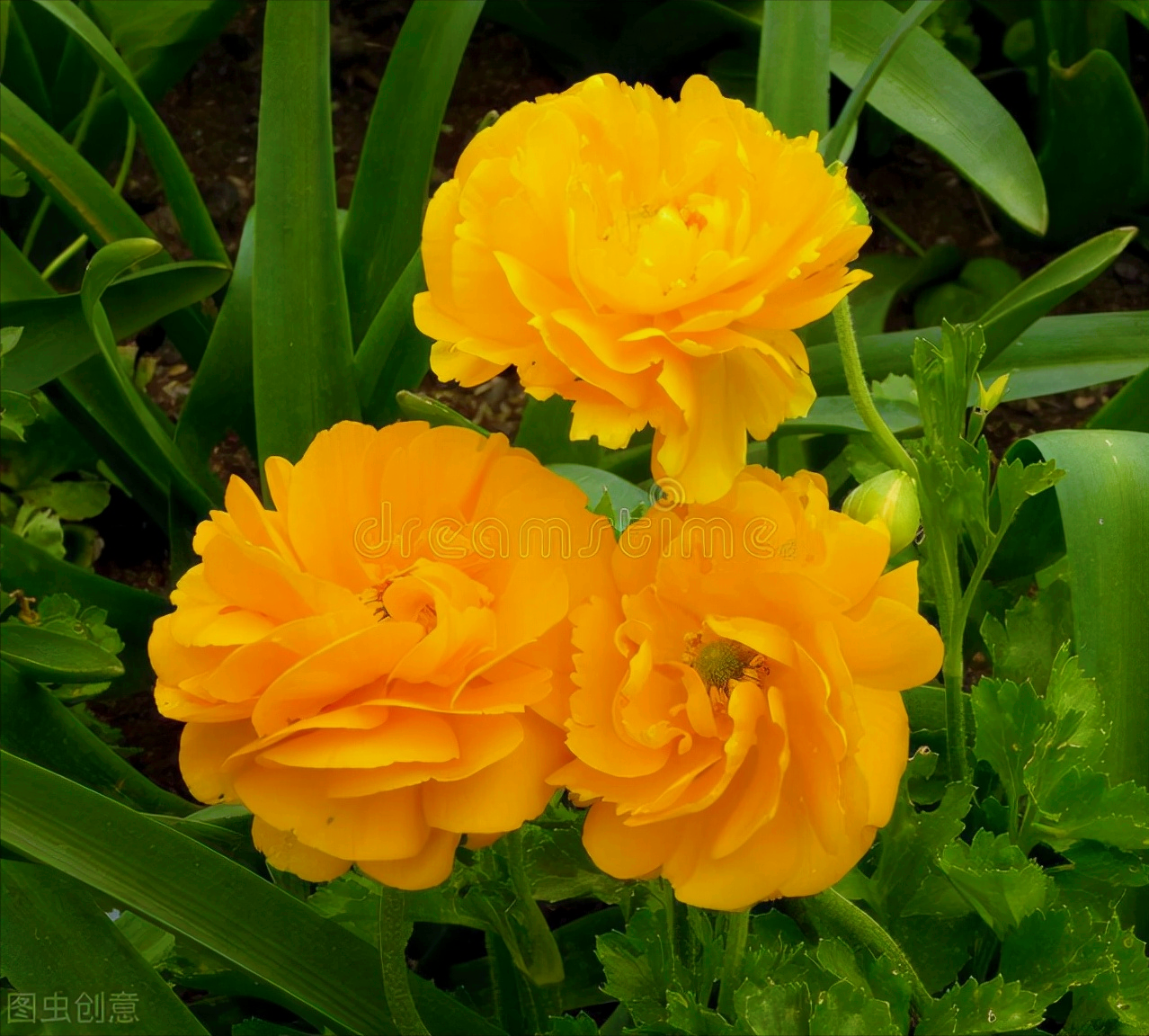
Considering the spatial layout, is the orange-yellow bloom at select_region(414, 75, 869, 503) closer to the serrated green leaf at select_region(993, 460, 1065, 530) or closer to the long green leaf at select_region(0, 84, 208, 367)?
the serrated green leaf at select_region(993, 460, 1065, 530)

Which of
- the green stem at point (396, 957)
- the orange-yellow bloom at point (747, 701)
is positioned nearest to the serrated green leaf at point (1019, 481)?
the orange-yellow bloom at point (747, 701)

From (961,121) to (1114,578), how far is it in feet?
2.04

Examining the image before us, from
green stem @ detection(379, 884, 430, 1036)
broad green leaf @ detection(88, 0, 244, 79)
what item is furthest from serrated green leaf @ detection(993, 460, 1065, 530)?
broad green leaf @ detection(88, 0, 244, 79)

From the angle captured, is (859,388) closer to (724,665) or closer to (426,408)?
(724,665)

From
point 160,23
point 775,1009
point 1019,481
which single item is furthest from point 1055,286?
point 160,23

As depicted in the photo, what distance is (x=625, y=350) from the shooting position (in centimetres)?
40

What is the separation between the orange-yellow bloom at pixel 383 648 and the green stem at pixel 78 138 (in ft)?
3.67

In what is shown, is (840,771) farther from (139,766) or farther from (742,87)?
(742,87)

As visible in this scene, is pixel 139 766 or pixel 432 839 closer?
pixel 432 839

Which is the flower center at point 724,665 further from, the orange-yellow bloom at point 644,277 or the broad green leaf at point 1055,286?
the broad green leaf at point 1055,286

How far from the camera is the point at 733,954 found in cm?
51

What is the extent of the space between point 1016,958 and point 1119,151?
1.16m

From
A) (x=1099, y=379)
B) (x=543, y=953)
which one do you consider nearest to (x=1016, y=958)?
(x=543, y=953)

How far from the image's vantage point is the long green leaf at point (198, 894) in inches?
21.4
